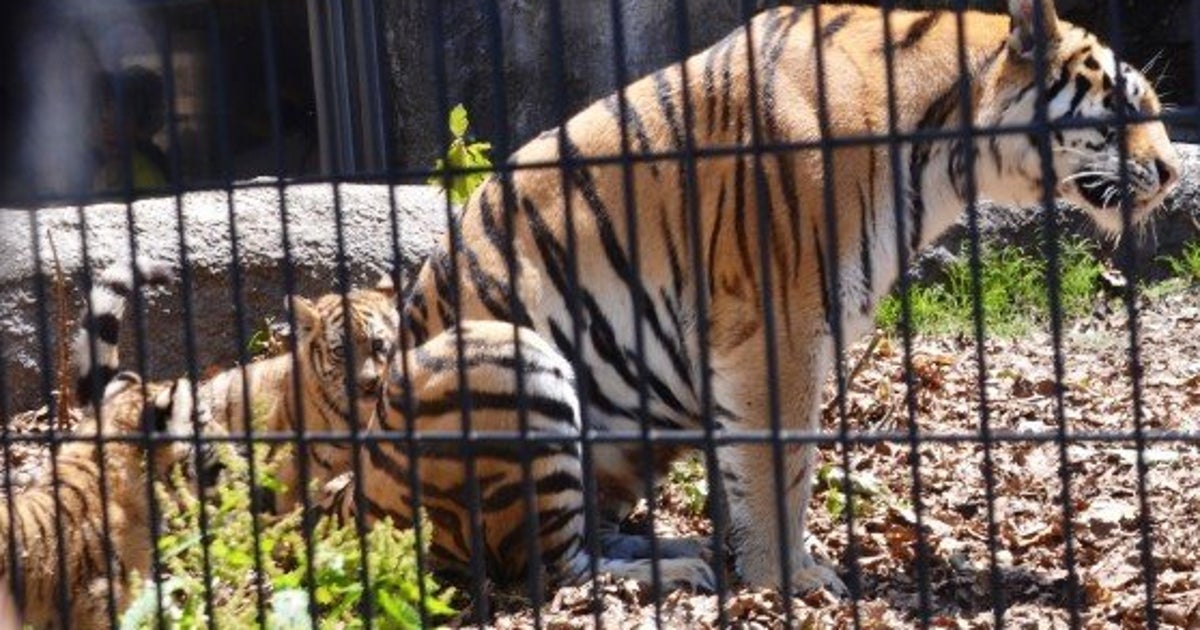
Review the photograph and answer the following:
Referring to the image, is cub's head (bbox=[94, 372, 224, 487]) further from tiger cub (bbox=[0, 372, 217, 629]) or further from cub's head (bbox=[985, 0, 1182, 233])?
cub's head (bbox=[985, 0, 1182, 233])

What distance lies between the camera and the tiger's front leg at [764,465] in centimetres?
619

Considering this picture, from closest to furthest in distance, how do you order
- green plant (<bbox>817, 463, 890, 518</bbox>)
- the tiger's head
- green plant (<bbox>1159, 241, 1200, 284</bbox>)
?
1. green plant (<bbox>817, 463, 890, 518</bbox>)
2. the tiger's head
3. green plant (<bbox>1159, 241, 1200, 284</bbox>)

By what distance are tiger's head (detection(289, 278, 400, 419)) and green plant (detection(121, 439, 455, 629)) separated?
272 centimetres

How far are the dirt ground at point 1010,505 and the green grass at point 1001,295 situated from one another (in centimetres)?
13

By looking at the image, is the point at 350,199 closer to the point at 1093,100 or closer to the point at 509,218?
the point at 1093,100

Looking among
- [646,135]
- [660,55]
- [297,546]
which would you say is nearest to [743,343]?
[646,135]

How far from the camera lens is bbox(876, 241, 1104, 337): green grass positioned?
9.07 metres

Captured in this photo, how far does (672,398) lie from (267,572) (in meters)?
2.24

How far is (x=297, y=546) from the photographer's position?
4723 mm

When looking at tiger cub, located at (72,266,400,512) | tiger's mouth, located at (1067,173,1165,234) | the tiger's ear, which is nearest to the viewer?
tiger's mouth, located at (1067,173,1165,234)

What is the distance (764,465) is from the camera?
249 inches

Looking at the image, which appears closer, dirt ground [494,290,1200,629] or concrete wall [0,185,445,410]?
dirt ground [494,290,1200,629]

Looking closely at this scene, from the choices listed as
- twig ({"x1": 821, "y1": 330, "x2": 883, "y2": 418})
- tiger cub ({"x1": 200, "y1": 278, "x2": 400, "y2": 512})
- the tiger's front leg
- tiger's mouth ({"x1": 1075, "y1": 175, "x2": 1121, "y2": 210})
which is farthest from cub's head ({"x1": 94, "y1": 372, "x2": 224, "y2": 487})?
tiger's mouth ({"x1": 1075, "y1": 175, "x2": 1121, "y2": 210})

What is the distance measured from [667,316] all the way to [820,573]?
3.22 feet
